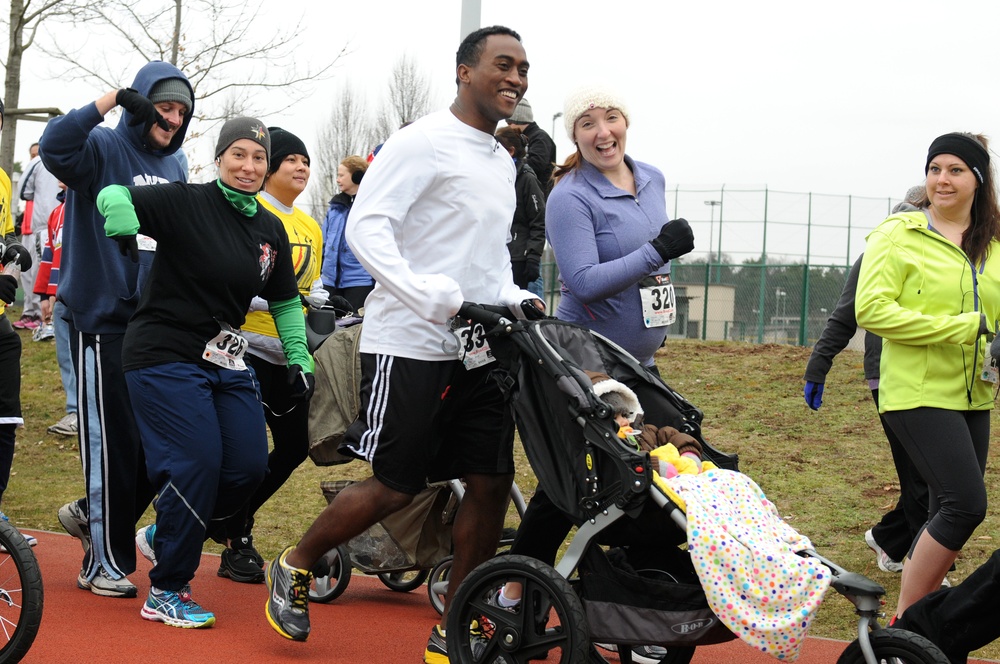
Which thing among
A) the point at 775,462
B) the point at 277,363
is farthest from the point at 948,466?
the point at 775,462

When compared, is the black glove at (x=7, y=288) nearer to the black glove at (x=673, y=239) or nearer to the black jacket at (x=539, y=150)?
the black glove at (x=673, y=239)

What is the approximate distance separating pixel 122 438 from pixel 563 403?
2424mm

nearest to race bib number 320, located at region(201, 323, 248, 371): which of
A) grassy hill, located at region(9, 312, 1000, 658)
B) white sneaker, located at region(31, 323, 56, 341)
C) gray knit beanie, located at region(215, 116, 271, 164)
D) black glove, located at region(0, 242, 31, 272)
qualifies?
gray knit beanie, located at region(215, 116, 271, 164)

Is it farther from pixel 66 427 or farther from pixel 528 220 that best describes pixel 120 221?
pixel 66 427

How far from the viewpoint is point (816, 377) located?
5559 millimetres

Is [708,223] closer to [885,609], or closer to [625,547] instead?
[885,609]

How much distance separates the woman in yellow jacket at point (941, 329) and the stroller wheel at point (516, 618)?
69.4 inches

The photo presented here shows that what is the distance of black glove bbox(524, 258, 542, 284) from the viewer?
349 inches

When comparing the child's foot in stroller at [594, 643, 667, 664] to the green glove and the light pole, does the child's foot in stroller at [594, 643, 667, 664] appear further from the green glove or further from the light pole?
the light pole

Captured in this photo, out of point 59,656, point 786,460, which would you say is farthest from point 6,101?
point 59,656

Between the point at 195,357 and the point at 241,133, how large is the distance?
3.24 feet

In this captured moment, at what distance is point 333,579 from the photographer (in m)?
5.58

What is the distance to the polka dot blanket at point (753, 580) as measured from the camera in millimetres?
3471

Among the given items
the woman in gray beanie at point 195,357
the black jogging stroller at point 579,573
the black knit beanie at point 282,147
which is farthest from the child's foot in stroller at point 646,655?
the black knit beanie at point 282,147
